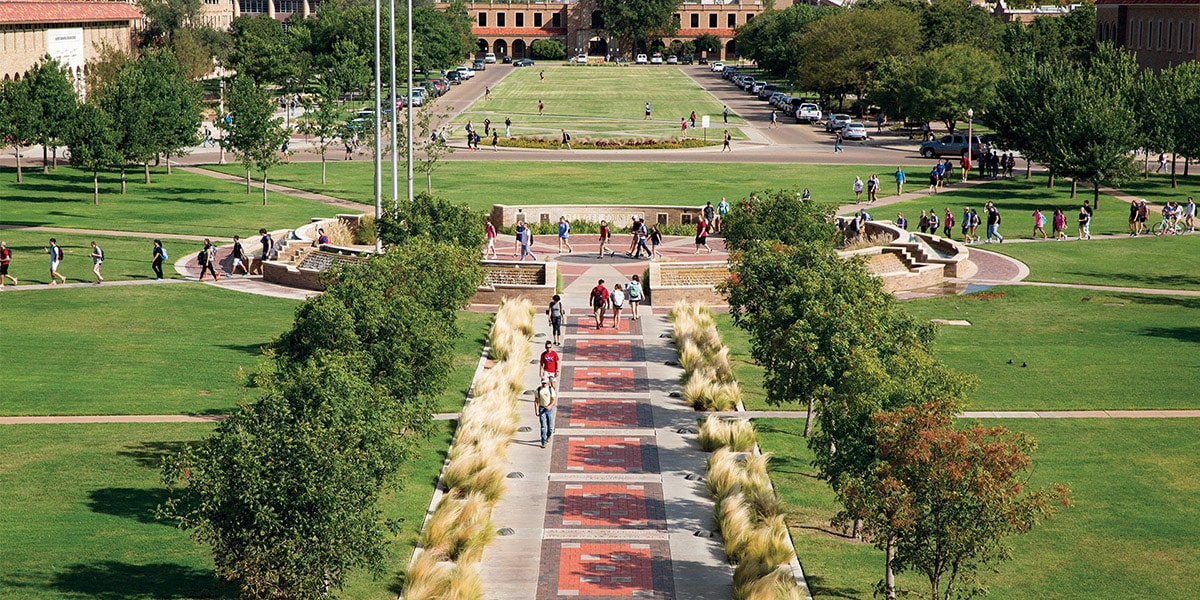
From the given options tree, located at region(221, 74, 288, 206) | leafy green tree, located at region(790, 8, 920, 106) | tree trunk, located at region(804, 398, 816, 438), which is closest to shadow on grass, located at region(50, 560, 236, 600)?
tree trunk, located at region(804, 398, 816, 438)

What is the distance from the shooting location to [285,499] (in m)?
16.4

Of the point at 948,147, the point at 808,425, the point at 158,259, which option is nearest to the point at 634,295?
the point at 808,425

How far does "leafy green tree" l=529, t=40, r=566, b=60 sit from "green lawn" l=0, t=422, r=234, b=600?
17062cm

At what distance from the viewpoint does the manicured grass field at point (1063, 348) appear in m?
30.7

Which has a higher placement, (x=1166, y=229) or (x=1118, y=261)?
(x=1166, y=229)

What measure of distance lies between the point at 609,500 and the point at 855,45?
8419 centimetres

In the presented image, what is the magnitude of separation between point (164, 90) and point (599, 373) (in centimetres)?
4165

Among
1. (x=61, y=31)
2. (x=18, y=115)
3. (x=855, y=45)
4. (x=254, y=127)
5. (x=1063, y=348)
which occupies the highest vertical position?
(x=61, y=31)

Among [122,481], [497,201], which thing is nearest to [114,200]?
[497,201]

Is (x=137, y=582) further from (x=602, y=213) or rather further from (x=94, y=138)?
(x=94, y=138)

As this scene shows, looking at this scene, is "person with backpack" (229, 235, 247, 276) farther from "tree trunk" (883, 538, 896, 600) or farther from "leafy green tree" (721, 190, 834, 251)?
"tree trunk" (883, 538, 896, 600)

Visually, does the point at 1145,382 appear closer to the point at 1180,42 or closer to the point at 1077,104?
the point at 1077,104

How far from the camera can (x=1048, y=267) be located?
4822cm

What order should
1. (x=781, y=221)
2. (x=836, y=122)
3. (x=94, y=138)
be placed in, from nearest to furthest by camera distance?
(x=781, y=221) → (x=94, y=138) → (x=836, y=122)
